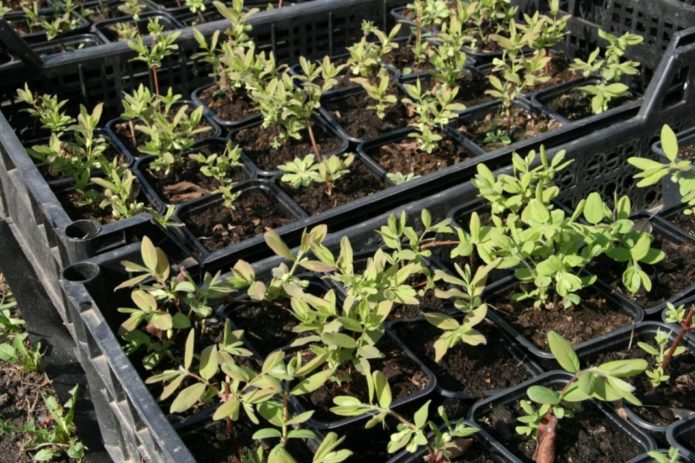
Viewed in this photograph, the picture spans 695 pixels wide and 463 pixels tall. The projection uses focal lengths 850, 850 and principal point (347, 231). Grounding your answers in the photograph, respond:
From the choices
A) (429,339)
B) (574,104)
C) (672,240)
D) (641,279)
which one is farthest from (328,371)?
(574,104)

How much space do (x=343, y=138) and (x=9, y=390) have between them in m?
1.40

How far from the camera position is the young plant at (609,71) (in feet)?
9.69

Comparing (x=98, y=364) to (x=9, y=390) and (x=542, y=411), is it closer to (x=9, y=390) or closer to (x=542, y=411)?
(x=542, y=411)

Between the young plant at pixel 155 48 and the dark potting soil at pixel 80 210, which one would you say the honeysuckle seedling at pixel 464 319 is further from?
the young plant at pixel 155 48

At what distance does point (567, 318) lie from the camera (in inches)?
84.6

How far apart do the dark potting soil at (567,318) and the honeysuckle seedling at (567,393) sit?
0.30 meters

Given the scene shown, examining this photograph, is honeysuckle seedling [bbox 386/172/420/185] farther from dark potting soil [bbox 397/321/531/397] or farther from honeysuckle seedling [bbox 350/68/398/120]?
dark potting soil [bbox 397/321/531/397]

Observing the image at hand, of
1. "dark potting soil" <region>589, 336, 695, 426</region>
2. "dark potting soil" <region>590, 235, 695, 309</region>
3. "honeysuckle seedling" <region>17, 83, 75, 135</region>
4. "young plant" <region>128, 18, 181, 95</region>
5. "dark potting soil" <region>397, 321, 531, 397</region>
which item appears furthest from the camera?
"young plant" <region>128, 18, 181, 95</region>

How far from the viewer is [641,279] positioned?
2.12 meters

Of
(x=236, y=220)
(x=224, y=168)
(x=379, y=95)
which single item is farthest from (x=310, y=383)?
(x=379, y=95)

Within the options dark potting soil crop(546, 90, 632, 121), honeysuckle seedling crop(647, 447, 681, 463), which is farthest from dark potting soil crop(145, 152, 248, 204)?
honeysuckle seedling crop(647, 447, 681, 463)

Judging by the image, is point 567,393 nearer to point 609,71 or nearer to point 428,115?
point 428,115

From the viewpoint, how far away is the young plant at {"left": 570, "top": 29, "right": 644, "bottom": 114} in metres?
2.95

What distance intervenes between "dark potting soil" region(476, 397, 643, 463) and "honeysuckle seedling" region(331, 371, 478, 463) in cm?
13
